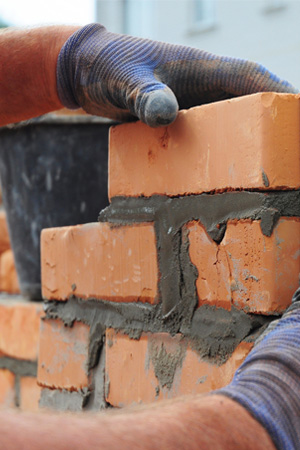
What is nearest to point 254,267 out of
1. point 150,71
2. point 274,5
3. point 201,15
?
point 150,71

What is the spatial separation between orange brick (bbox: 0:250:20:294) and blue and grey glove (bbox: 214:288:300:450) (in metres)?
2.14

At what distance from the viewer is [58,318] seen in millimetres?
1615

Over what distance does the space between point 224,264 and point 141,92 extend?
336 mm

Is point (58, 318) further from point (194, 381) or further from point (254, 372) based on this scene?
point (254, 372)

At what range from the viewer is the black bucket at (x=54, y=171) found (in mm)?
2172

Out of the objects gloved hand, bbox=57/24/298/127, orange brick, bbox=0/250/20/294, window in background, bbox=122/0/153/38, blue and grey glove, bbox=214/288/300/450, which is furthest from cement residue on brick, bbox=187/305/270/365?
window in background, bbox=122/0/153/38

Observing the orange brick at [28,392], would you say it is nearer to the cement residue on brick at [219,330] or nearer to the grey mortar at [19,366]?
the grey mortar at [19,366]

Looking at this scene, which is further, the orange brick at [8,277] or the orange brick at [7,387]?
the orange brick at [8,277]

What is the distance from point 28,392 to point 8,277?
2.73 ft

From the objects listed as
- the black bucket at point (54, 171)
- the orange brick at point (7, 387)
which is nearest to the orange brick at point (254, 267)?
the black bucket at point (54, 171)

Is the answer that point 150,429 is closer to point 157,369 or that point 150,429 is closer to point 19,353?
point 157,369

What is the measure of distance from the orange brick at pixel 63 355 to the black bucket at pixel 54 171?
62cm

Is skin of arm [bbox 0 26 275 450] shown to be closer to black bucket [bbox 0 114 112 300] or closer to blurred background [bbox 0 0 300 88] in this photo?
black bucket [bbox 0 114 112 300]

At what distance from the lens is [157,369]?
4.16 ft
